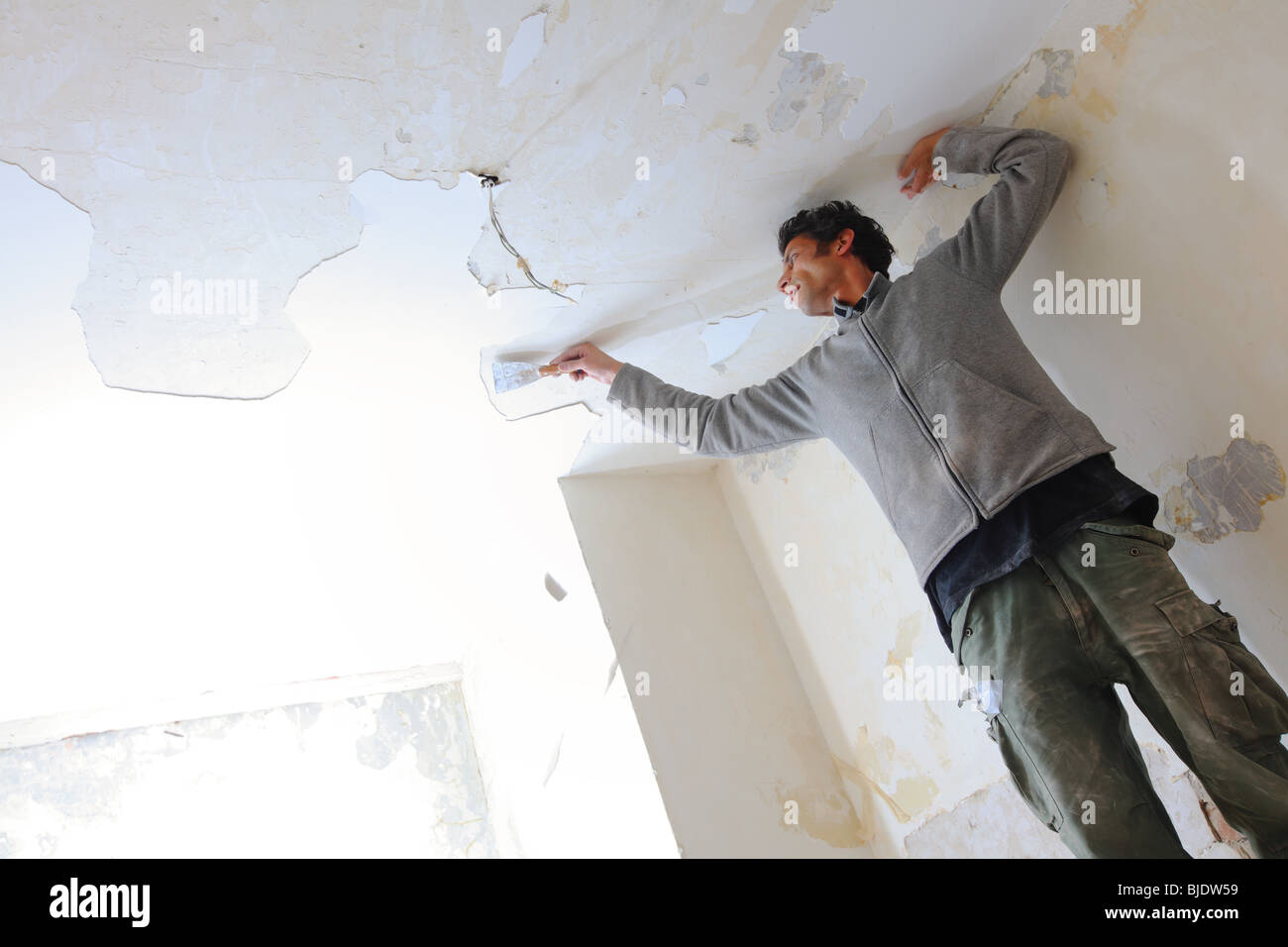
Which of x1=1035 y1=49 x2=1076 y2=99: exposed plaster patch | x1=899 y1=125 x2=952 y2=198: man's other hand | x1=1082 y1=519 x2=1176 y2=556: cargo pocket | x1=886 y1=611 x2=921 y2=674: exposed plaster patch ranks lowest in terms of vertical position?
x1=1082 y1=519 x2=1176 y2=556: cargo pocket

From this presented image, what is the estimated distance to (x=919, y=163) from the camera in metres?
1.94

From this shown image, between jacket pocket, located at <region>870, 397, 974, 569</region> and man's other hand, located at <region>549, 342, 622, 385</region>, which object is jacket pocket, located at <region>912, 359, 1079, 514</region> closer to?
jacket pocket, located at <region>870, 397, 974, 569</region>

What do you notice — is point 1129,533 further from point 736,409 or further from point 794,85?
point 794,85

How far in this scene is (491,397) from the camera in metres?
2.25

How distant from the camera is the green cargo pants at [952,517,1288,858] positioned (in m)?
1.28

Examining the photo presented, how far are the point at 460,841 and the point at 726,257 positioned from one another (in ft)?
7.28

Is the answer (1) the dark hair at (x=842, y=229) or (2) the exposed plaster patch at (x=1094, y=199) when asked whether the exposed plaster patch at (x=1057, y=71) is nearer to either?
(2) the exposed plaster patch at (x=1094, y=199)

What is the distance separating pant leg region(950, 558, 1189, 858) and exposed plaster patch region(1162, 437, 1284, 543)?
45 centimetres

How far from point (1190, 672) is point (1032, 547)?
0.27 meters

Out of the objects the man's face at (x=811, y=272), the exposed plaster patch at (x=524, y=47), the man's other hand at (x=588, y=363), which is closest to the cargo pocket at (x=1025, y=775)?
the man's face at (x=811, y=272)

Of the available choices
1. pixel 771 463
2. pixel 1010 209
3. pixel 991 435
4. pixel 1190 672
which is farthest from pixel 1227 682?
pixel 771 463

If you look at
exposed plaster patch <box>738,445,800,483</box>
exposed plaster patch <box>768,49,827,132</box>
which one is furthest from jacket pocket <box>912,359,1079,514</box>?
exposed plaster patch <box>738,445,800,483</box>
